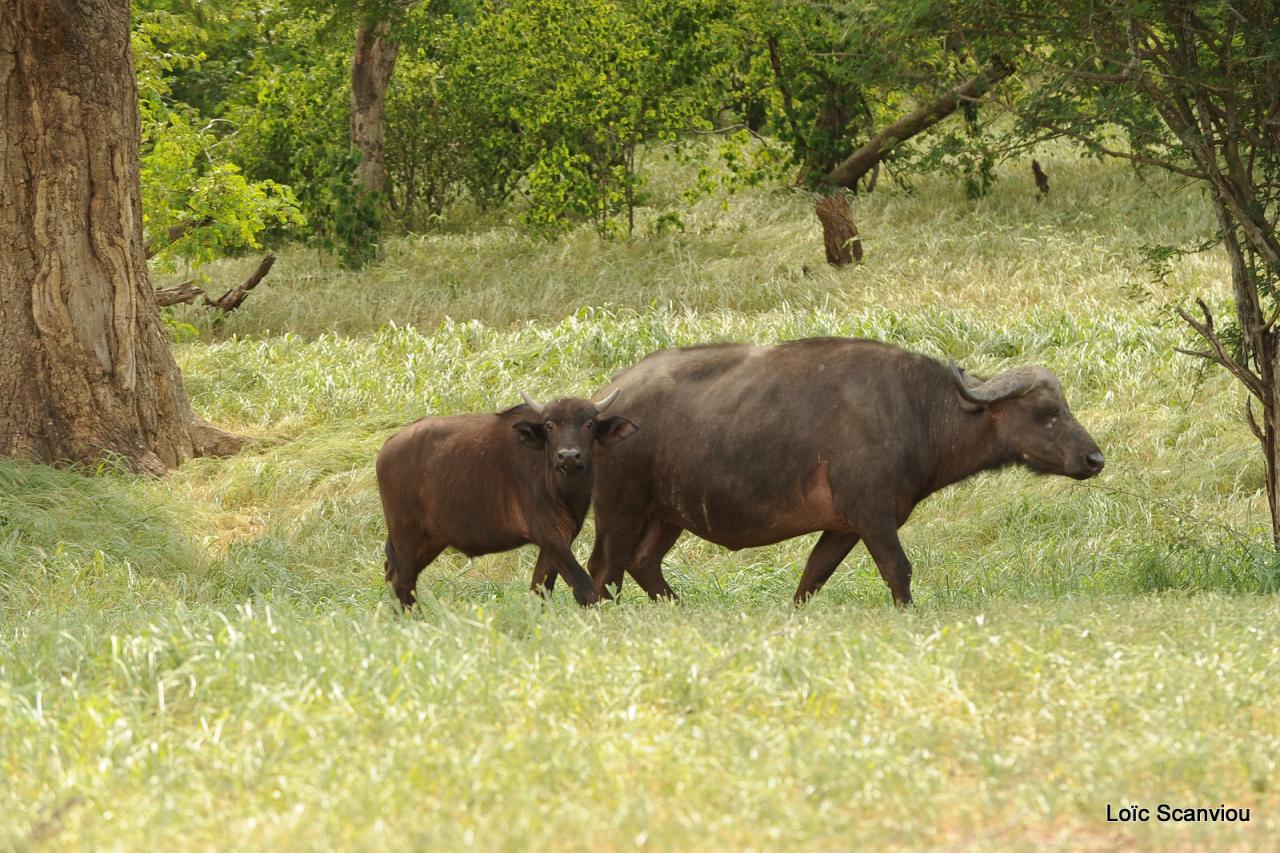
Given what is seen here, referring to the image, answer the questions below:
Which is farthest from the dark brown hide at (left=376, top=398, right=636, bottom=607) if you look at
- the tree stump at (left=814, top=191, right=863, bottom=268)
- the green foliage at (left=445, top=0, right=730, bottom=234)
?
the green foliage at (left=445, top=0, right=730, bottom=234)

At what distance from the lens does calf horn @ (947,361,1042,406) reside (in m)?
8.78

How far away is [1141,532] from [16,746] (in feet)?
27.6

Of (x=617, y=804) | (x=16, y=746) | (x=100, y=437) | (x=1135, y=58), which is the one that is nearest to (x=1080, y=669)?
(x=617, y=804)

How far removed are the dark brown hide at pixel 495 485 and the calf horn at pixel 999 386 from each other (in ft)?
5.86

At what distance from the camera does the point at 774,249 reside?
887 inches

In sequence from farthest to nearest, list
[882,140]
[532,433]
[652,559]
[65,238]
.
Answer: [882,140] → [65,238] → [652,559] → [532,433]

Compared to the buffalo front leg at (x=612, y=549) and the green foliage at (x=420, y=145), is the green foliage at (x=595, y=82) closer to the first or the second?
the green foliage at (x=420, y=145)

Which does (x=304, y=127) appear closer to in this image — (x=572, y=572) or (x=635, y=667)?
(x=572, y=572)

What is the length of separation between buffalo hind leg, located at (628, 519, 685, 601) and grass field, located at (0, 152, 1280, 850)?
209mm

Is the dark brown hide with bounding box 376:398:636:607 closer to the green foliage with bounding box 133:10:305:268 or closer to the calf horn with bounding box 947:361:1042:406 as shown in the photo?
the calf horn with bounding box 947:361:1042:406

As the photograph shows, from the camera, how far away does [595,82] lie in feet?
75.6

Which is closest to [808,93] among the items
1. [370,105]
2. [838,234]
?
[838,234]

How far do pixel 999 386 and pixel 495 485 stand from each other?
2.85 m

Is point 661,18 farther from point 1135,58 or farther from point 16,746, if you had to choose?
point 16,746
